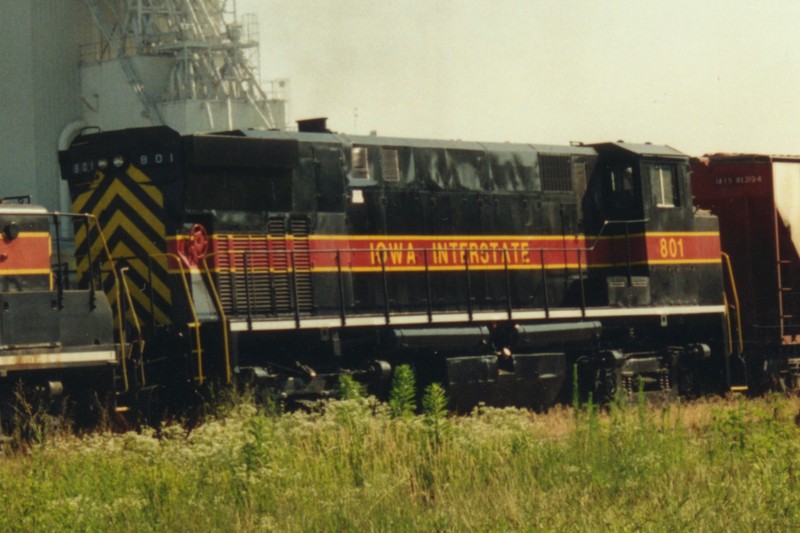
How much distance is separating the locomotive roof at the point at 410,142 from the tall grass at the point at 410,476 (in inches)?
171

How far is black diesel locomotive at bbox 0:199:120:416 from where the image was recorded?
45.6ft

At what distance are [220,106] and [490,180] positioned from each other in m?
22.0

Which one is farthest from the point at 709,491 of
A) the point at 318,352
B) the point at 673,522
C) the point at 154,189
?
the point at 154,189

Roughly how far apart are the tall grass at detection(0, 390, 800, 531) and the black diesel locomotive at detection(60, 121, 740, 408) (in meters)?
2.51

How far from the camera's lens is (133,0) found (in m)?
41.4

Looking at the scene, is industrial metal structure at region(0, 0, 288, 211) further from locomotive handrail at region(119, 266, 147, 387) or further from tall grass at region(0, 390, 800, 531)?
tall grass at region(0, 390, 800, 531)

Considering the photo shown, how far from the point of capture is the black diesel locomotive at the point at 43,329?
13906 millimetres

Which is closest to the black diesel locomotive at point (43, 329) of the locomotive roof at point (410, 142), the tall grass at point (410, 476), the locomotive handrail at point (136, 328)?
the locomotive handrail at point (136, 328)

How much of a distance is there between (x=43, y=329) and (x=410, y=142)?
5.90 meters

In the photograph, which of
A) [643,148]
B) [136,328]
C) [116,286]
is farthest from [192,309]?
[643,148]

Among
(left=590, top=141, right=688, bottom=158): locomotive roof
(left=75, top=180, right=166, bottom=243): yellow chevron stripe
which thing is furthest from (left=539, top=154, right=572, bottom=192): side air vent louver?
(left=75, top=180, right=166, bottom=243): yellow chevron stripe

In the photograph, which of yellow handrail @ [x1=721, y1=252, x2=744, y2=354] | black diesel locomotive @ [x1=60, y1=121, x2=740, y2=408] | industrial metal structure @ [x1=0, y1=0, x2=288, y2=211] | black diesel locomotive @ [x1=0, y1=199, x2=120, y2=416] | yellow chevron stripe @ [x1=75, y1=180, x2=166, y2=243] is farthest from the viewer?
industrial metal structure @ [x1=0, y1=0, x2=288, y2=211]

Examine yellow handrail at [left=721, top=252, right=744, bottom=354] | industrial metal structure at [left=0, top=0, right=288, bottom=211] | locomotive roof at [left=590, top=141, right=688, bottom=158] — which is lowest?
yellow handrail at [left=721, top=252, right=744, bottom=354]

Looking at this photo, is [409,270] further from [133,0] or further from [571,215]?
[133,0]
